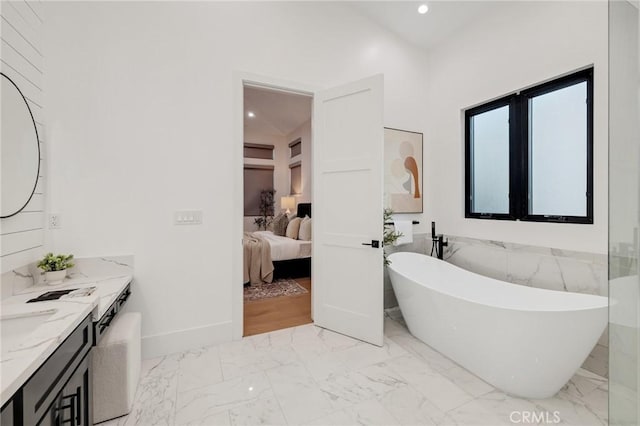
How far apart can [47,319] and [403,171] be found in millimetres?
3222

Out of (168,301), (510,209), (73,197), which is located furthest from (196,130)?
(510,209)

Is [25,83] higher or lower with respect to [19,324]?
higher

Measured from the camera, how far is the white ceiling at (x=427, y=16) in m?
2.84

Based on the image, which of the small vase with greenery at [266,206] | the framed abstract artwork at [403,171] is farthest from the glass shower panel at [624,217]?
the small vase with greenery at [266,206]

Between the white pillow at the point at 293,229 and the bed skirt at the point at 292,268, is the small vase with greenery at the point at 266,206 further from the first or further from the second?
the bed skirt at the point at 292,268

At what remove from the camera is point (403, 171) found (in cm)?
331

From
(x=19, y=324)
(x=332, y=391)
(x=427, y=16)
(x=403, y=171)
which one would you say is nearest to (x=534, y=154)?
(x=403, y=171)

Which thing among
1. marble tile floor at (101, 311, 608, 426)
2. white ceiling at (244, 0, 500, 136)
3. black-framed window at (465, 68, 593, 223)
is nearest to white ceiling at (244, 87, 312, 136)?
white ceiling at (244, 0, 500, 136)

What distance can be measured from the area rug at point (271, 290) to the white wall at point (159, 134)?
1.16 metres

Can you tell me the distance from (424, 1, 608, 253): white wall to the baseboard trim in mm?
2692

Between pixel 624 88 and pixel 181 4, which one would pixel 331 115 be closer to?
pixel 181 4

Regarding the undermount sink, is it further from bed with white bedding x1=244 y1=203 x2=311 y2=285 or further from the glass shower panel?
bed with white bedding x1=244 y1=203 x2=311 y2=285

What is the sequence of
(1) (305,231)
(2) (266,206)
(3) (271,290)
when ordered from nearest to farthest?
(3) (271,290) < (1) (305,231) < (2) (266,206)

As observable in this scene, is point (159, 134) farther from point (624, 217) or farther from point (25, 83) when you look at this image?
point (624, 217)
